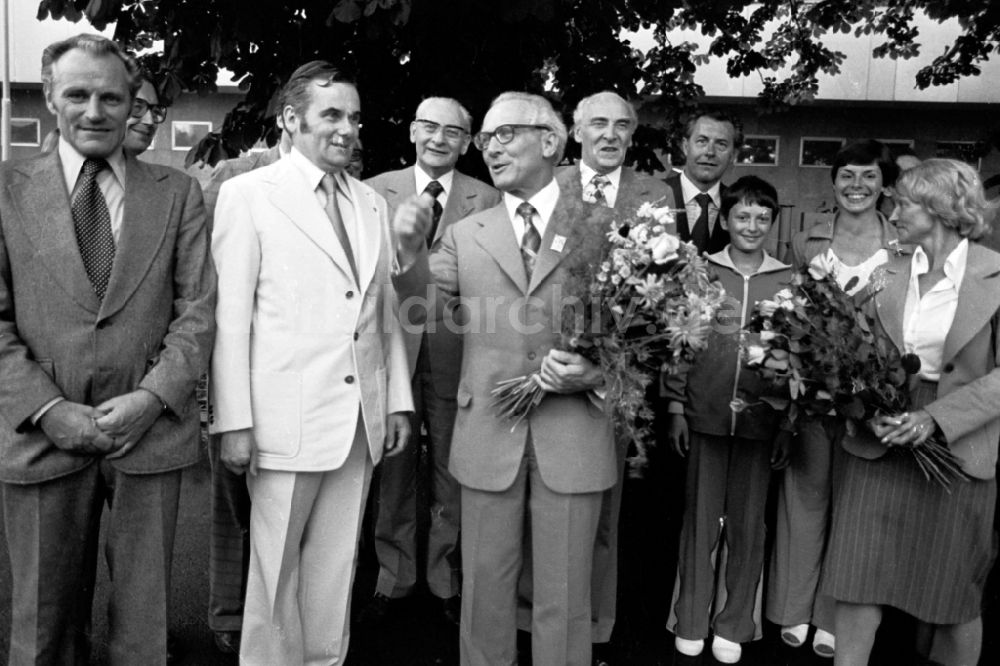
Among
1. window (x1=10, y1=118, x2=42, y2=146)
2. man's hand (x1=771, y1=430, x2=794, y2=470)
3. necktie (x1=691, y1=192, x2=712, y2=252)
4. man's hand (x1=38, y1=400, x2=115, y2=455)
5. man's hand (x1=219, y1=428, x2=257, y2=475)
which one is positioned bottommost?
man's hand (x1=771, y1=430, x2=794, y2=470)

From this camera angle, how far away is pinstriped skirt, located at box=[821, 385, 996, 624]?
13.2ft

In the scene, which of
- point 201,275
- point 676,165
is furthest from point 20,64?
point 201,275

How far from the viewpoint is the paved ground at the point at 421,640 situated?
4.73 metres

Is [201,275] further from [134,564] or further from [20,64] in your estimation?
[20,64]

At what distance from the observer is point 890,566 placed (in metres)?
4.08

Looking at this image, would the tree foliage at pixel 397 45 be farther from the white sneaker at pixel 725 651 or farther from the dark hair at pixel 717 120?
the white sneaker at pixel 725 651

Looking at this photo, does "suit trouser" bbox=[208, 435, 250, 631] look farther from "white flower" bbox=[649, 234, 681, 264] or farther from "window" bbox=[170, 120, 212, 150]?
"window" bbox=[170, 120, 212, 150]

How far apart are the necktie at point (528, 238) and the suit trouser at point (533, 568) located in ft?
2.44

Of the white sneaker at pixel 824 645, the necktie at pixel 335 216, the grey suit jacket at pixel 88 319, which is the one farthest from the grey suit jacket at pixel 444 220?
the white sneaker at pixel 824 645

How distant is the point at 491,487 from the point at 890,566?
1780 millimetres

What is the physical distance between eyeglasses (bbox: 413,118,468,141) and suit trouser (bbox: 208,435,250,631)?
204 cm

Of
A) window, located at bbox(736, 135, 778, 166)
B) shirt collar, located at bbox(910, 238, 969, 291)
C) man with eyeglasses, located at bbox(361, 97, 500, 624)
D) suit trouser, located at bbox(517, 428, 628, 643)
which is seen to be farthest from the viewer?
window, located at bbox(736, 135, 778, 166)

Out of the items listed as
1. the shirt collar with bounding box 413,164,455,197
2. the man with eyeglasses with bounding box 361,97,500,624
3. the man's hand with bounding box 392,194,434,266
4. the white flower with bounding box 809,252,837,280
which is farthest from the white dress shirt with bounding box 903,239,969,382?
the shirt collar with bounding box 413,164,455,197

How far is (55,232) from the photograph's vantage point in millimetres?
3320
